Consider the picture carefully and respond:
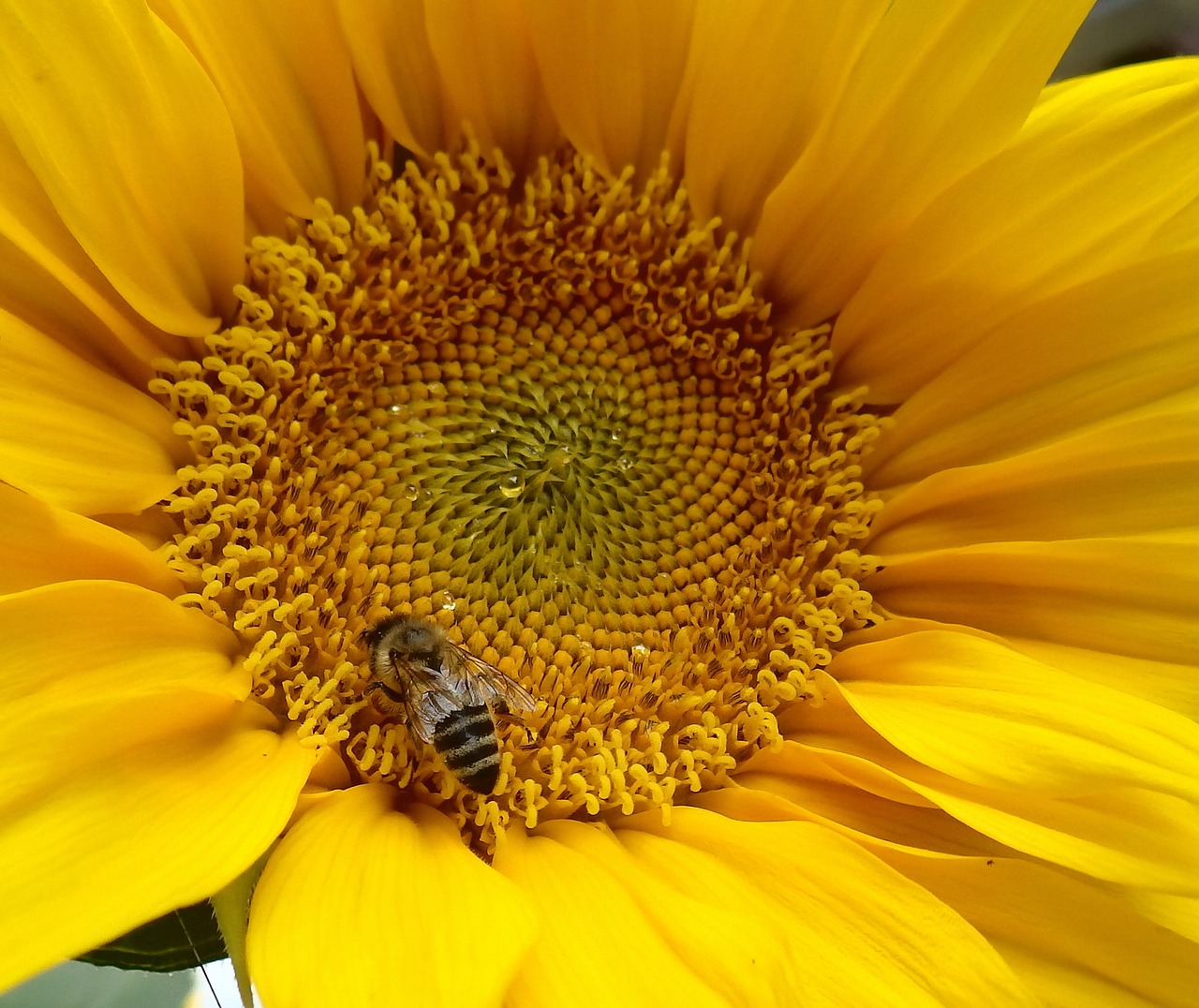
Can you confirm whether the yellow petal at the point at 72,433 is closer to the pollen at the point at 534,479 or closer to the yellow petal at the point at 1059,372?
the pollen at the point at 534,479

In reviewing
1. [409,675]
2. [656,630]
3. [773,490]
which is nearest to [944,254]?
[773,490]

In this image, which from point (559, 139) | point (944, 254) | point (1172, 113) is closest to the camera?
point (1172, 113)

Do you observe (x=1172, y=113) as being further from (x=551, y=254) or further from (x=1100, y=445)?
(x=551, y=254)

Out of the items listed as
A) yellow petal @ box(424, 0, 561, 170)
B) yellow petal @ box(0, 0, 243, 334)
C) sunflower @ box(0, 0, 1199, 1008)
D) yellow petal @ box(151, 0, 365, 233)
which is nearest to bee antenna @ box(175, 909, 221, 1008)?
sunflower @ box(0, 0, 1199, 1008)

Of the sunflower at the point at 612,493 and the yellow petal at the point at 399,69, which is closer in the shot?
the sunflower at the point at 612,493

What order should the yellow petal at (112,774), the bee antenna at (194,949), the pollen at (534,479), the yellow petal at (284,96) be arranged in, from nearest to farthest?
the yellow petal at (112,774) < the bee antenna at (194,949) < the yellow petal at (284,96) < the pollen at (534,479)

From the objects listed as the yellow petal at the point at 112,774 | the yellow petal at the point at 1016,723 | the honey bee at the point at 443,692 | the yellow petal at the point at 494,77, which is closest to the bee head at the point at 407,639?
the honey bee at the point at 443,692
